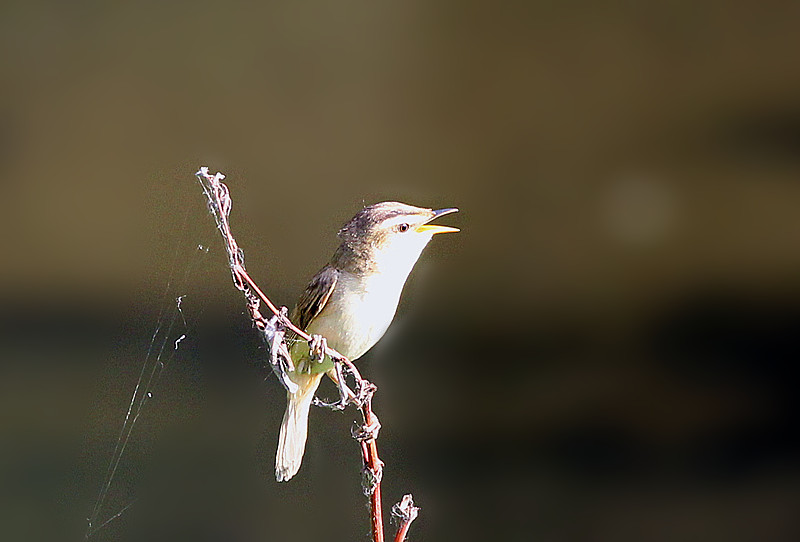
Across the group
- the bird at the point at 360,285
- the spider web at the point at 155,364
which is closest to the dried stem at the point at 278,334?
the bird at the point at 360,285

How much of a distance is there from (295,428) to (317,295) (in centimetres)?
18

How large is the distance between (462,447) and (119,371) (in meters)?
0.95

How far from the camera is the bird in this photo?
1.29 meters

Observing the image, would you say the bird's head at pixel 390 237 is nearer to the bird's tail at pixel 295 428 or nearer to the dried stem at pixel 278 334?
the bird's tail at pixel 295 428

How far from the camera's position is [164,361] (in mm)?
2951

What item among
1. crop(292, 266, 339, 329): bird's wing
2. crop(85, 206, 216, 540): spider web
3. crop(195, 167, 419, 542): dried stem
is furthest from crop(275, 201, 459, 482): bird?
crop(85, 206, 216, 540): spider web

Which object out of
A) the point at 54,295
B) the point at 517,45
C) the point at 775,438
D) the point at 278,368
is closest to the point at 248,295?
the point at 278,368

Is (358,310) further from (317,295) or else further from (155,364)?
(155,364)

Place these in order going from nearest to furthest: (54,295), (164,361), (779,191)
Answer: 1. (779,191)
2. (54,295)
3. (164,361)

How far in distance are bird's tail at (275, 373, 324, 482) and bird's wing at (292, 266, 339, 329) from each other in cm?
8

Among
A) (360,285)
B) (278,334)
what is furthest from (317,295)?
(278,334)

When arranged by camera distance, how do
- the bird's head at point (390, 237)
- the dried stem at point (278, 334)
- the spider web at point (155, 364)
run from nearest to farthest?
the dried stem at point (278, 334) < the bird's head at point (390, 237) < the spider web at point (155, 364)

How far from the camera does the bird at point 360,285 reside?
1294mm

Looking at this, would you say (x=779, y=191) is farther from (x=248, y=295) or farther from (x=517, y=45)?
(x=248, y=295)
